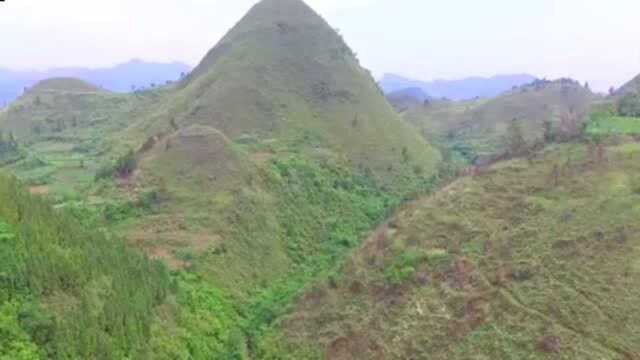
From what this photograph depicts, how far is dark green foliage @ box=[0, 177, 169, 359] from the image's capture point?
1117 inches

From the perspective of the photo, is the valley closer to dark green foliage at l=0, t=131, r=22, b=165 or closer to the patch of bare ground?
the patch of bare ground

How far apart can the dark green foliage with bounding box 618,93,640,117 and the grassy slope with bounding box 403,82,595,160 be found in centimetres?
4679

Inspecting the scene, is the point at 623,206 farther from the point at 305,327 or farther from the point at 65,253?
the point at 65,253

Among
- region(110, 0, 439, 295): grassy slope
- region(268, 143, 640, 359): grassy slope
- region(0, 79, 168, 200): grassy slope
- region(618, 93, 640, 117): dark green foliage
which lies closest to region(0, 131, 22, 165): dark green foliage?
region(0, 79, 168, 200): grassy slope

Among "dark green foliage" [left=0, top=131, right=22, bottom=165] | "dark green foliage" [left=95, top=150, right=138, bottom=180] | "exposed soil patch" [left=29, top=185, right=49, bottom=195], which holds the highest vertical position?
"dark green foliage" [left=95, top=150, right=138, bottom=180]

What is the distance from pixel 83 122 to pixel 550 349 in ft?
304

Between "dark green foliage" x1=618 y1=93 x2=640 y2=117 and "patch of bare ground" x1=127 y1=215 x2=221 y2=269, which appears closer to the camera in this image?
"patch of bare ground" x1=127 y1=215 x2=221 y2=269

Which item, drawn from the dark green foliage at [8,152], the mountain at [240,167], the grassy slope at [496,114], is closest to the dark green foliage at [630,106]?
the mountain at [240,167]

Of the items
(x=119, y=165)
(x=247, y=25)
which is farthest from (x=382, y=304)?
(x=247, y=25)

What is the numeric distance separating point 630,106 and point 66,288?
50513 mm

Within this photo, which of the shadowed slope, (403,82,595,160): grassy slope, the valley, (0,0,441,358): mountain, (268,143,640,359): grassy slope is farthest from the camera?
(403,82,595,160): grassy slope

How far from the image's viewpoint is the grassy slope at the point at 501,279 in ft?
113

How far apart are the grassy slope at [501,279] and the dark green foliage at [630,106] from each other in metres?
13.4

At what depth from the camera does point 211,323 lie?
38.8 metres
